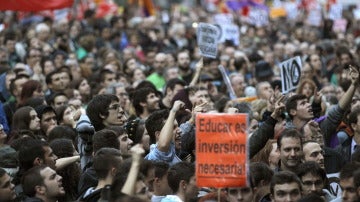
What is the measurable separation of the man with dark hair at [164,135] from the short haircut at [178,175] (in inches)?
24.1

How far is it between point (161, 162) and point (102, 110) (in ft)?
6.57

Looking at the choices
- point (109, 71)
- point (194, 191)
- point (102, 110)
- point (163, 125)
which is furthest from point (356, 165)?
point (109, 71)

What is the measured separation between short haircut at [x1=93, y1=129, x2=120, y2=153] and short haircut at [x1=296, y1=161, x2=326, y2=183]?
1623mm

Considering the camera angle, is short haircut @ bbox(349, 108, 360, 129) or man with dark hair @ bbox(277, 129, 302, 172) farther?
short haircut @ bbox(349, 108, 360, 129)

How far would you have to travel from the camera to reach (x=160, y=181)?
32.0 ft

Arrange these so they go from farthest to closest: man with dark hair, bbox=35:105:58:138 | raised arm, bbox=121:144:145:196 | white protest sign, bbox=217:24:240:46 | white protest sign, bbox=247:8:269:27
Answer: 1. white protest sign, bbox=247:8:269:27
2. white protest sign, bbox=217:24:240:46
3. man with dark hair, bbox=35:105:58:138
4. raised arm, bbox=121:144:145:196

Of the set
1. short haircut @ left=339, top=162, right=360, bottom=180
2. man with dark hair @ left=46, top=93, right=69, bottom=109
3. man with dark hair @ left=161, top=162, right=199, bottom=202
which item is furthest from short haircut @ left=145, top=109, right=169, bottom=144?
man with dark hair @ left=46, top=93, right=69, bottom=109

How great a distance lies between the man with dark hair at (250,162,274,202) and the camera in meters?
10.0

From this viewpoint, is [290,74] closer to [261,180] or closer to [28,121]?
[28,121]

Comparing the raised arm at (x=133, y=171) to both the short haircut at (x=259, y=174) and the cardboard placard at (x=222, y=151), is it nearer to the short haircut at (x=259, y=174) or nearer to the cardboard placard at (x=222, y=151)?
the cardboard placard at (x=222, y=151)

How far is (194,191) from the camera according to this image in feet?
31.8

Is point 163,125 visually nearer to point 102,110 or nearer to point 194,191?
point 102,110

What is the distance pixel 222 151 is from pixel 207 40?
22.5 ft

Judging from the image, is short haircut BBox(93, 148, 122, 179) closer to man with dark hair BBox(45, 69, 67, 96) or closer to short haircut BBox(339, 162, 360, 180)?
short haircut BBox(339, 162, 360, 180)
